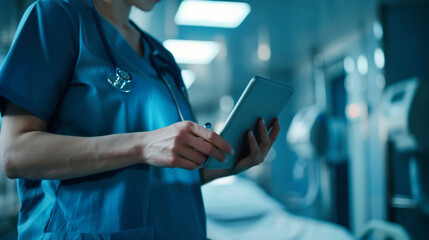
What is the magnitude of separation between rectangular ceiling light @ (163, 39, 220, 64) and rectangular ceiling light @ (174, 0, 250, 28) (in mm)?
272

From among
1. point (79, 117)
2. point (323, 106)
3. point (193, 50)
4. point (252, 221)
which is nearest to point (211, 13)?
point (193, 50)

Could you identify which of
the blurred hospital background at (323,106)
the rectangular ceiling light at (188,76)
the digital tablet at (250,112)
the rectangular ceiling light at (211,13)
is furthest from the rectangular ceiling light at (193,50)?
the digital tablet at (250,112)

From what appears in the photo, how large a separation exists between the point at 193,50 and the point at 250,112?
263 centimetres

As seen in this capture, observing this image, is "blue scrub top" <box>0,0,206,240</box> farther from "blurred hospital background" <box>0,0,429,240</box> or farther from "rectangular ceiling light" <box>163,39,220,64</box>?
"rectangular ceiling light" <box>163,39,220,64</box>

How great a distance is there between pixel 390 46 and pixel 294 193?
163 centimetres

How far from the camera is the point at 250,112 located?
0.77 meters

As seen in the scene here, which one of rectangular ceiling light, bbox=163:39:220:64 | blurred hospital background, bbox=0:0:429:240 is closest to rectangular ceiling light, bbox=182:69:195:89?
blurred hospital background, bbox=0:0:429:240

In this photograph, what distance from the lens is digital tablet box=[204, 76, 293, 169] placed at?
2.37ft

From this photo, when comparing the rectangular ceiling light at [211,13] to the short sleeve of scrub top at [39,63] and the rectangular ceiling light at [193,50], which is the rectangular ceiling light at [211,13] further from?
the short sleeve of scrub top at [39,63]

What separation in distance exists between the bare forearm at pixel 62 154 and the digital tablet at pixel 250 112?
0.17m

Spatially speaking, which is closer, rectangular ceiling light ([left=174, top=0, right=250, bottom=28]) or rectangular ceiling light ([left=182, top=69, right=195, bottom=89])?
rectangular ceiling light ([left=174, top=0, right=250, bottom=28])

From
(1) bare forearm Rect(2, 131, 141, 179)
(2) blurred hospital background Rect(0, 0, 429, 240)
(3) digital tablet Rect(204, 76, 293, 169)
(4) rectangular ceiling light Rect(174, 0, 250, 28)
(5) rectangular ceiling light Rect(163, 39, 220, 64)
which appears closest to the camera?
(1) bare forearm Rect(2, 131, 141, 179)

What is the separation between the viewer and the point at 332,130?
10.3ft

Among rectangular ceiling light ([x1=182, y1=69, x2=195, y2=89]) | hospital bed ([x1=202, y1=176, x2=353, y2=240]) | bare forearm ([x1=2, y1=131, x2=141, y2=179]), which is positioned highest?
bare forearm ([x1=2, y1=131, x2=141, y2=179])
